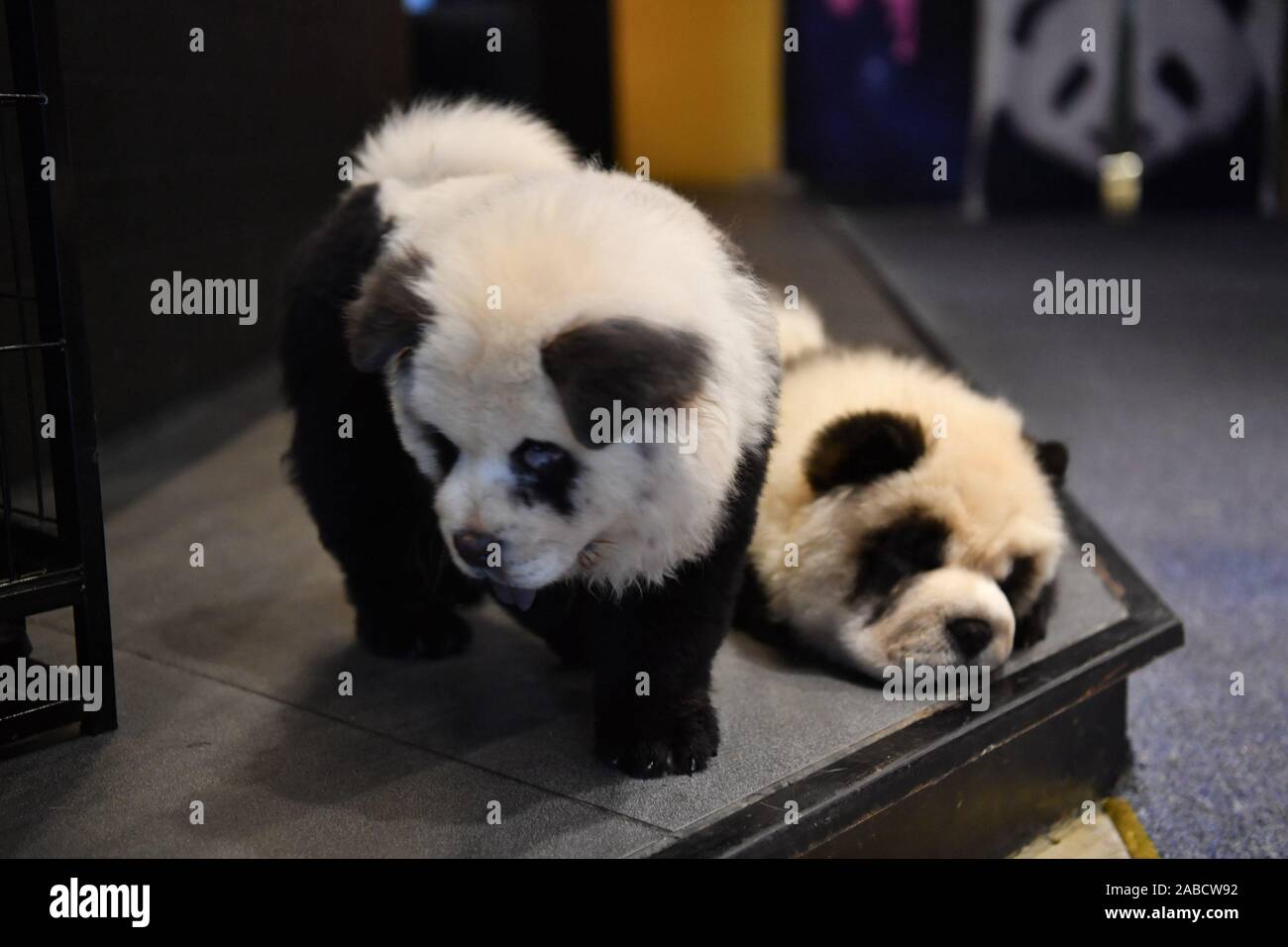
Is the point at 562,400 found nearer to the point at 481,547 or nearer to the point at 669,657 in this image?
the point at 481,547

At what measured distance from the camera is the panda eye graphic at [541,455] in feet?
6.03

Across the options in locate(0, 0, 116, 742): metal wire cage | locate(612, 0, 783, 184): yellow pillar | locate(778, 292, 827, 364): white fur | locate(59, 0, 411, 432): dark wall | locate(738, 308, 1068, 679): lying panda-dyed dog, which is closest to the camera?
locate(0, 0, 116, 742): metal wire cage

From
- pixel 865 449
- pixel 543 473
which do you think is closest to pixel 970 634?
pixel 865 449

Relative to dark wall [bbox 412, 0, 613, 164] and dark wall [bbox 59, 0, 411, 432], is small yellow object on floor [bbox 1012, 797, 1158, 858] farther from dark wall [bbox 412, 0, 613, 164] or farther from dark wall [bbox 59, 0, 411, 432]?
dark wall [bbox 412, 0, 613, 164]

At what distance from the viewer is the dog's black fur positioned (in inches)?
86.3

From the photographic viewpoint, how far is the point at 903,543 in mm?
2617

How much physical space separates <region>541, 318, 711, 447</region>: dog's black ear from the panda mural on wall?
9.94m

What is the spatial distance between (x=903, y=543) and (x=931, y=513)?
8cm

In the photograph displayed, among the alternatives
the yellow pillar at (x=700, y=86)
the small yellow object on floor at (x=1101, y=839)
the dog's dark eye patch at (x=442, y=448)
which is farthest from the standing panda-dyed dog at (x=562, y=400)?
the yellow pillar at (x=700, y=86)

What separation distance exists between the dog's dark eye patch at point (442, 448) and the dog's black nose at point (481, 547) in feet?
0.46

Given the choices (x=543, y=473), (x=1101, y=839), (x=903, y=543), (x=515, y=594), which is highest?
(x=543, y=473)

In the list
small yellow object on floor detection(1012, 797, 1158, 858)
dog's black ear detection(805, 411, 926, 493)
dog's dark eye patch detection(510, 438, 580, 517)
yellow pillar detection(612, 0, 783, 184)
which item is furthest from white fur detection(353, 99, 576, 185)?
yellow pillar detection(612, 0, 783, 184)

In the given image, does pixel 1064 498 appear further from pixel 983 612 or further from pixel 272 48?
pixel 272 48
